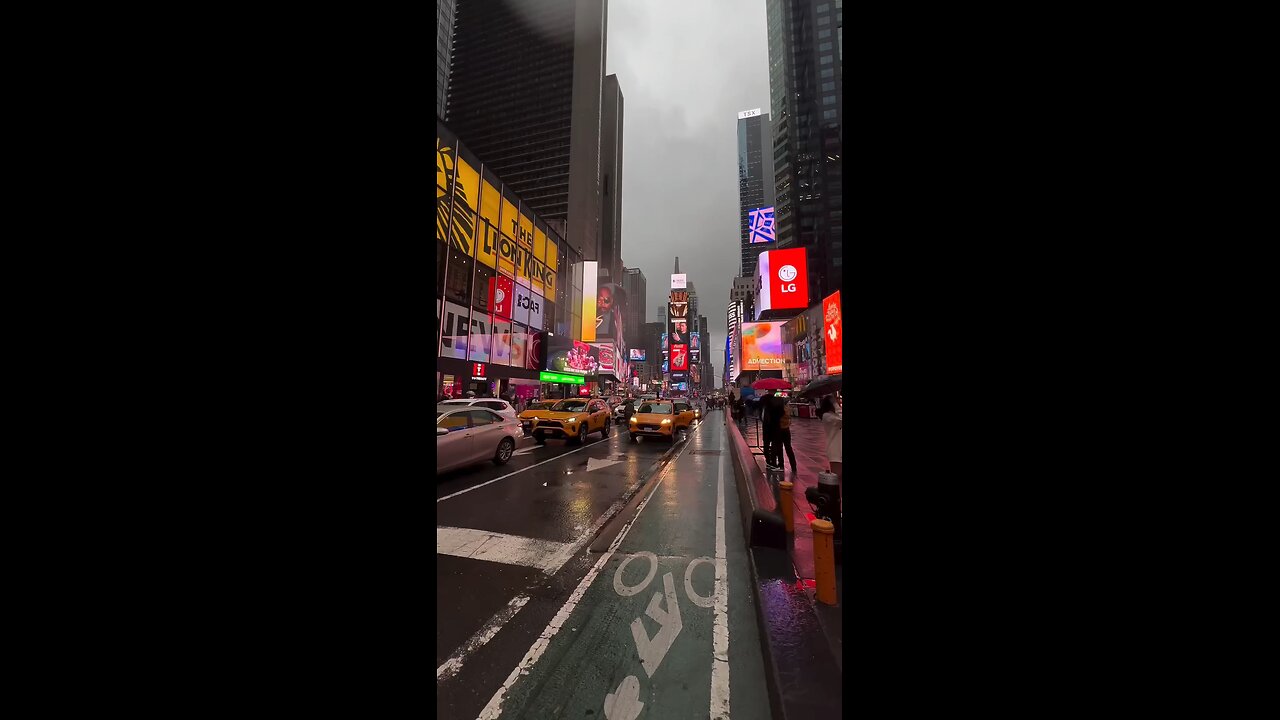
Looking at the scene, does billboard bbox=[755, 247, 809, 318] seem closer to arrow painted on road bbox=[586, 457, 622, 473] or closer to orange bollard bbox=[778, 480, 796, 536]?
arrow painted on road bbox=[586, 457, 622, 473]

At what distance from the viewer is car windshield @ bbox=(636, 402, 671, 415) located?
14.2m

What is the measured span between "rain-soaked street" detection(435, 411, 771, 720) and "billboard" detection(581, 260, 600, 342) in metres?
31.6

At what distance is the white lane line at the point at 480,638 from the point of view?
2593 mm

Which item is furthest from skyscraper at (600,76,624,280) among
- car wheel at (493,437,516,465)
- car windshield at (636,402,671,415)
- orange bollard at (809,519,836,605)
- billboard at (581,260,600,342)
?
orange bollard at (809,519,836,605)

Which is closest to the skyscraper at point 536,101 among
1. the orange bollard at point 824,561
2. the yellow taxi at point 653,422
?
the yellow taxi at point 653,422

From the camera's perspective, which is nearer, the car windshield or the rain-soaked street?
the rain-soaked street

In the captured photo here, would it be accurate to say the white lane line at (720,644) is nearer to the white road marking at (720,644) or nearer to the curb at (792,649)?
the white road marking at (720,644)

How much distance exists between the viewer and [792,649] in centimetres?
260

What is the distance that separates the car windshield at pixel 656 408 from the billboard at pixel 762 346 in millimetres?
31018

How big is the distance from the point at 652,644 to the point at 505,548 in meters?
2.28
